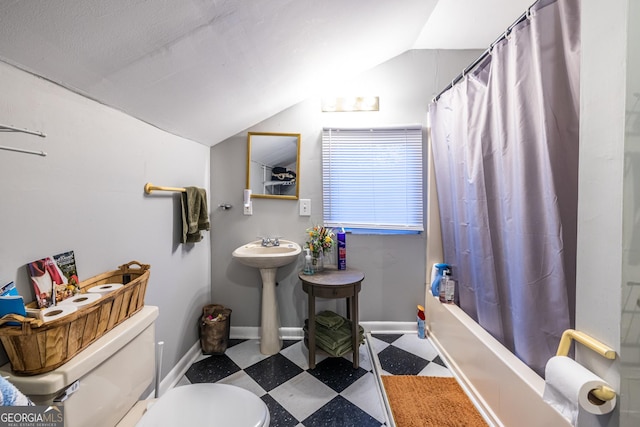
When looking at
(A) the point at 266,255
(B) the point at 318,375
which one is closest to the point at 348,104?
(A) the point at 266,255

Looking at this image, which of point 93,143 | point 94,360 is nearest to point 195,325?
point 94,360

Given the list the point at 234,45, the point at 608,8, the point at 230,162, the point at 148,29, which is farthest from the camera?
the point at 230,162

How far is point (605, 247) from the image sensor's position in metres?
0.69

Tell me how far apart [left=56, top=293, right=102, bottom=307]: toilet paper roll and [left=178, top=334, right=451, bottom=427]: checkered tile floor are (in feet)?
3.40

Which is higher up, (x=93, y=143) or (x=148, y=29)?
(x=148, y=29)

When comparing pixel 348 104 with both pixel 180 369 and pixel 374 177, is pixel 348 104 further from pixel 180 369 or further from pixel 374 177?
pixel 180 369

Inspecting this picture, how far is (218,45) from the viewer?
98 centimetres

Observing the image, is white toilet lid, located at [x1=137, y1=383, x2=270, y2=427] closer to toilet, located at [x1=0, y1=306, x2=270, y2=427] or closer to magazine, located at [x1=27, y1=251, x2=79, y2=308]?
toilet, located at [x1=0, y1=306, x2=270, y2=427]

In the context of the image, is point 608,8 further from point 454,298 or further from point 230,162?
point 230,162

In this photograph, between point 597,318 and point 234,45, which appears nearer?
point 597,318

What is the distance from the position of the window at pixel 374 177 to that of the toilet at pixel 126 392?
1.35 meters

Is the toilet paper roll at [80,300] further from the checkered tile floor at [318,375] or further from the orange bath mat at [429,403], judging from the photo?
the orange bath mat at [429,403]

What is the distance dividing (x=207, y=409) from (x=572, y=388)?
116 cm

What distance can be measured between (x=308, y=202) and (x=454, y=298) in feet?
4.20
